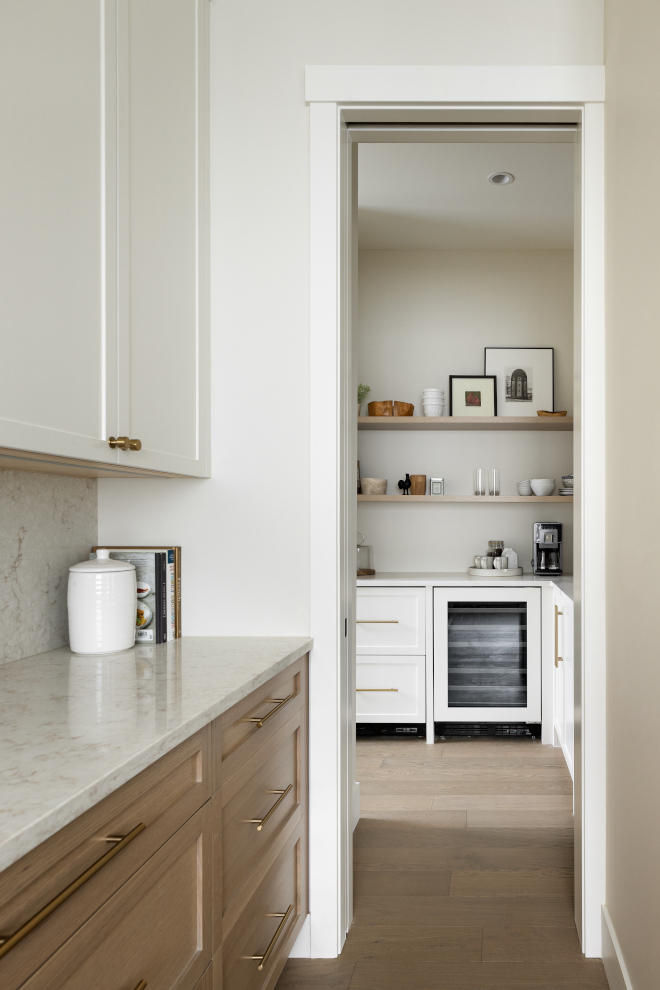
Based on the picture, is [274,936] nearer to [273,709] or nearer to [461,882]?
[273,709]

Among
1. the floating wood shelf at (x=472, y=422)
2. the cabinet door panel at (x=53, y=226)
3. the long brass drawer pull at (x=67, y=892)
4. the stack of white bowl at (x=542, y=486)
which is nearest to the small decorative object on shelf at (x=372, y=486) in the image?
the floating wood shelf at (x=472, y=422)

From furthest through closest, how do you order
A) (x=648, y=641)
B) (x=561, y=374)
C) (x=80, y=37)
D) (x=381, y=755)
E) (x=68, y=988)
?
1. (x=561, y=374)
2. (x=381, y=755)
3. (x=648, y=641)
4. (x=80, y=37)
5. (x=68, y=988)

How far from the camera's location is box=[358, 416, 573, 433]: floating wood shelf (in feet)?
13.3

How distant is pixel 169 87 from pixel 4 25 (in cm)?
68

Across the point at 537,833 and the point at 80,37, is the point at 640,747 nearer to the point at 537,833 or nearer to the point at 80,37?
the point at 537,833

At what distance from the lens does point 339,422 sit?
1.94 m

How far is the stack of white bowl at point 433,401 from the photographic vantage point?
13.8 feet

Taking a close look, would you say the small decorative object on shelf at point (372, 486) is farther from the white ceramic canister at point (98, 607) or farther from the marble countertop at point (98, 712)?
the white ceramic canister at point (98, 607)

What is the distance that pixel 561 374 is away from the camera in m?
4.41

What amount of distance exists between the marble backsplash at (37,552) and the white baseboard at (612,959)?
1.56m

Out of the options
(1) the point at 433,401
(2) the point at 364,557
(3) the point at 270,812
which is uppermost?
(1) the point at 433,401

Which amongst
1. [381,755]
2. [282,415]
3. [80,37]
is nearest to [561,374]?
[381,755]

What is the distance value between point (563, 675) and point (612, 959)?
1672mm

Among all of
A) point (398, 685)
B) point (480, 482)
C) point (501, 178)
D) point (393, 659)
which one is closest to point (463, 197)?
point (501, 178)
